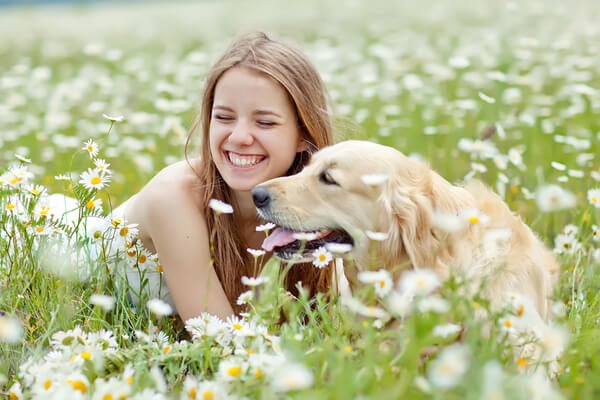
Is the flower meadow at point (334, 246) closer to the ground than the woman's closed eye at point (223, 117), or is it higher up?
closer to the ground

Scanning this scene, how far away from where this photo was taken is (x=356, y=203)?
3084 mm

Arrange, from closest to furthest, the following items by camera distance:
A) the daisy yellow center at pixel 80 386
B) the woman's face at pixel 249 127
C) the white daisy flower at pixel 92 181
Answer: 1. the daisy yellow center at pixel 80 386
2. the white daisy flower at pixel 92 181
3. the woman's face at pixel 249 127

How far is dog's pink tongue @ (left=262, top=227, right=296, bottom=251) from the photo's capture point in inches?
123

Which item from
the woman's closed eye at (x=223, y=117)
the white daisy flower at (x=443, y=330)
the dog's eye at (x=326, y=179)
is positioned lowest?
the dog's eye at (x=326, y=179)

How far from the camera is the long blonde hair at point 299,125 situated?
140 inches

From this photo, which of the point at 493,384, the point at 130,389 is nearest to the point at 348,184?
the point at 130,389

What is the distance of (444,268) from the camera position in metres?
2.90

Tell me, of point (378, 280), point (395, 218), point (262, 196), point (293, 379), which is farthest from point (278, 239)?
point (293, 379)

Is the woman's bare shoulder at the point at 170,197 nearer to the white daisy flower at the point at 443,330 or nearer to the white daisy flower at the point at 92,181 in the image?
the white daisy flower at the point at 92,181

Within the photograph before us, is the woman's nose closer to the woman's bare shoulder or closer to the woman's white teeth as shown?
the woman's white teeth

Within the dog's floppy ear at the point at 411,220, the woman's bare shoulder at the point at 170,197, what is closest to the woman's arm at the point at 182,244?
the woman's bare shoulder at the point at 170,197

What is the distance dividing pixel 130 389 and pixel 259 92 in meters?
1.69

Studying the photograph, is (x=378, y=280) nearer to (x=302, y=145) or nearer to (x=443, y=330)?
(x=443, y=330)

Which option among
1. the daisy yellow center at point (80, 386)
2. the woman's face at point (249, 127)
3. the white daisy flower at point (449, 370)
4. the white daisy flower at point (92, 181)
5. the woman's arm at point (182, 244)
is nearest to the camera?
the white daisy flower at point (449, 370)
